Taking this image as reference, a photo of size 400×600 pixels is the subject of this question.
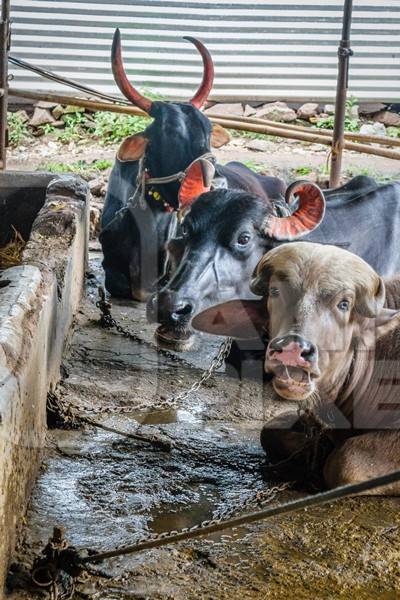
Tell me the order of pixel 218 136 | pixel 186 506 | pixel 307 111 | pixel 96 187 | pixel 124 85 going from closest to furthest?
pixel 186 506 < pixel 124 85 < pixel 218 136 < pixel 96 187 < pixel 307 111

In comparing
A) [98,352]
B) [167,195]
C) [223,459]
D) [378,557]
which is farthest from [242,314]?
[167,195]

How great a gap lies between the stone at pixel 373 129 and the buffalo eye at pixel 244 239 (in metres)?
7.15

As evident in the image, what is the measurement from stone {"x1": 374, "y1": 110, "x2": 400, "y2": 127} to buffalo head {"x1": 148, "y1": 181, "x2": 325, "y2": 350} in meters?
7.43

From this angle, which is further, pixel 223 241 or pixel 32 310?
pixel 223 241

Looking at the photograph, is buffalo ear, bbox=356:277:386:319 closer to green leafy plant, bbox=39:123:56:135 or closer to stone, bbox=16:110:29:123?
green leafy plant, bbox=39:123:56:135

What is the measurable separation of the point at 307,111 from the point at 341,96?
16.1 feet

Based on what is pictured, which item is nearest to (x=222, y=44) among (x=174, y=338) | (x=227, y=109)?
(x=227, y=109)

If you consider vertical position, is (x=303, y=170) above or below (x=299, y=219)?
below

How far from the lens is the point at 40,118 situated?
12766mm

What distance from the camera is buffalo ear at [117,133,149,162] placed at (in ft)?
24.8

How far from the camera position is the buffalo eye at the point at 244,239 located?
597 centimetres

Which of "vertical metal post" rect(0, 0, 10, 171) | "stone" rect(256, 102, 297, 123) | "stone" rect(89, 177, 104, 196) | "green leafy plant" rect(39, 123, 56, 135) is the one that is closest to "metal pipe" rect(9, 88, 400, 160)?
"vertical metal post" rect(0, 0, 10, 171)

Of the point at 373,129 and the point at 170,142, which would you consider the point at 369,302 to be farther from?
the point at 373,129

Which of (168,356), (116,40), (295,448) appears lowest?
(168,356)
